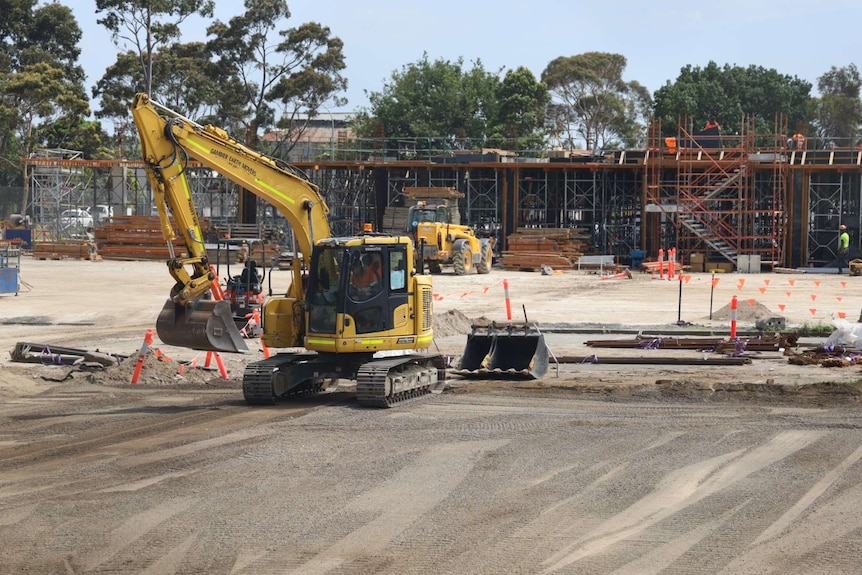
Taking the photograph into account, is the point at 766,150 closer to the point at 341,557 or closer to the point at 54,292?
the point at 54,292

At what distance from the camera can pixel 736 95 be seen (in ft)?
301

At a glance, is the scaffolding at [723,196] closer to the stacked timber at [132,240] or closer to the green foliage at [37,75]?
the stacked timber at [132,240]

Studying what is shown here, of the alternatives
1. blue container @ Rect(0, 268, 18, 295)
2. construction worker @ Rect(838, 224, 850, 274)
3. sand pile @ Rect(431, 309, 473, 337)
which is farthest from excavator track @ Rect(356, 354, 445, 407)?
construction worker @ Rect(838, 224, 850, 274)

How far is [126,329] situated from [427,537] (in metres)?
18.5

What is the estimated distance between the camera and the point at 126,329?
2659 cm

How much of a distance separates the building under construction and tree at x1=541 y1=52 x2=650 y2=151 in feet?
98.8

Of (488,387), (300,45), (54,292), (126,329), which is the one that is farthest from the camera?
(300,45)

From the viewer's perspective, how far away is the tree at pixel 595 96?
9075 centimetres

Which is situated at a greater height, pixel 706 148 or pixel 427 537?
pixel 706 148

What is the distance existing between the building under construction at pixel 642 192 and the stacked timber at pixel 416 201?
7.15 ft

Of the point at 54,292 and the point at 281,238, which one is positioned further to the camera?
the point at 281,238

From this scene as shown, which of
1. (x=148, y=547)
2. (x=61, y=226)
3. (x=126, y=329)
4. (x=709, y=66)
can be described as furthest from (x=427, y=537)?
(x=709, y=66)

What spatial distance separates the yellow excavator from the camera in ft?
51.0

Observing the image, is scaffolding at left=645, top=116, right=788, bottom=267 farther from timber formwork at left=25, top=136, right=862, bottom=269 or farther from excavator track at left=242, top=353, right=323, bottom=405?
excavator track at left=242, top=353, right=323, bottom=405
